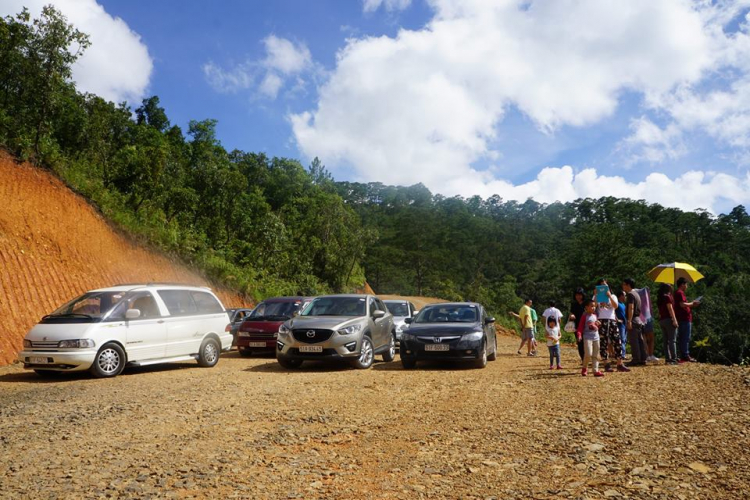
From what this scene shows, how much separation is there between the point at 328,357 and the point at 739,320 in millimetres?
43847

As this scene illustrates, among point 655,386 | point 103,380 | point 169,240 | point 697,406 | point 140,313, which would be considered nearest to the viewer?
point 697,406

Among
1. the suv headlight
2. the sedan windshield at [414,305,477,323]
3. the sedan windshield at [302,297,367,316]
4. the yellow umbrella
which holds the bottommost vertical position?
the suv headlight

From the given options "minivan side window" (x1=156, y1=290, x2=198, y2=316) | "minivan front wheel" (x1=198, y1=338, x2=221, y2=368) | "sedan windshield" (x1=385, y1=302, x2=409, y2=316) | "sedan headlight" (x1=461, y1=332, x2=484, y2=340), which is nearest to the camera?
"sedan headlight" (x1=461, y1=332, x2=484, y2=340)

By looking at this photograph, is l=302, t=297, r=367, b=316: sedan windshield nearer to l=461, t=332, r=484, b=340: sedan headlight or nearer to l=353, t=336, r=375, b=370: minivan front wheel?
l=353, t=336, r=375, b=370: minivan front wheel

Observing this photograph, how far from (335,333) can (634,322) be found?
6.31 metres

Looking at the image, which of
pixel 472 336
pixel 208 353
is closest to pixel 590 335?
pixel 472 336

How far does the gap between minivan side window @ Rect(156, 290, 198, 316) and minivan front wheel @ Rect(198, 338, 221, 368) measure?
2.58 feet

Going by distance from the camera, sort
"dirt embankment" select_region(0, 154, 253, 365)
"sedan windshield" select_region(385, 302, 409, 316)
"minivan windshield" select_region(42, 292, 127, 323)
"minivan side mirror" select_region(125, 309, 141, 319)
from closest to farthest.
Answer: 1. "minivan windshield" select_region(42, 292, 127, 323)
2. "minivan side mirror" select_region(125, 309, 141, 319)
3. "dirt embankment" select_region(0, 154, 253, 365)
4. "sedan windshield" select_region(385, 302, 409, 316)

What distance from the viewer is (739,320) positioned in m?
44.4

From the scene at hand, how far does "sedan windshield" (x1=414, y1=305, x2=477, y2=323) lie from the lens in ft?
44.1

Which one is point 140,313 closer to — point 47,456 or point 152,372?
point 152,372

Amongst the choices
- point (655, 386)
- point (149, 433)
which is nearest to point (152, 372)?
point (149, 433)

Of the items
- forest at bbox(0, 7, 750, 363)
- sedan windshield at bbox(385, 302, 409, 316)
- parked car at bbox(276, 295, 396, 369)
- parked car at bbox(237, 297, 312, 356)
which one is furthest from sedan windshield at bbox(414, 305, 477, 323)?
forest at bbox(0, 7, 750, 363)

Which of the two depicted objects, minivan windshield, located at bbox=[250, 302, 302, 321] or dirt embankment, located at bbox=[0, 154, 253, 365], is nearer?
minivan windshield, located at bbox=[250, 302, 302, 321]
